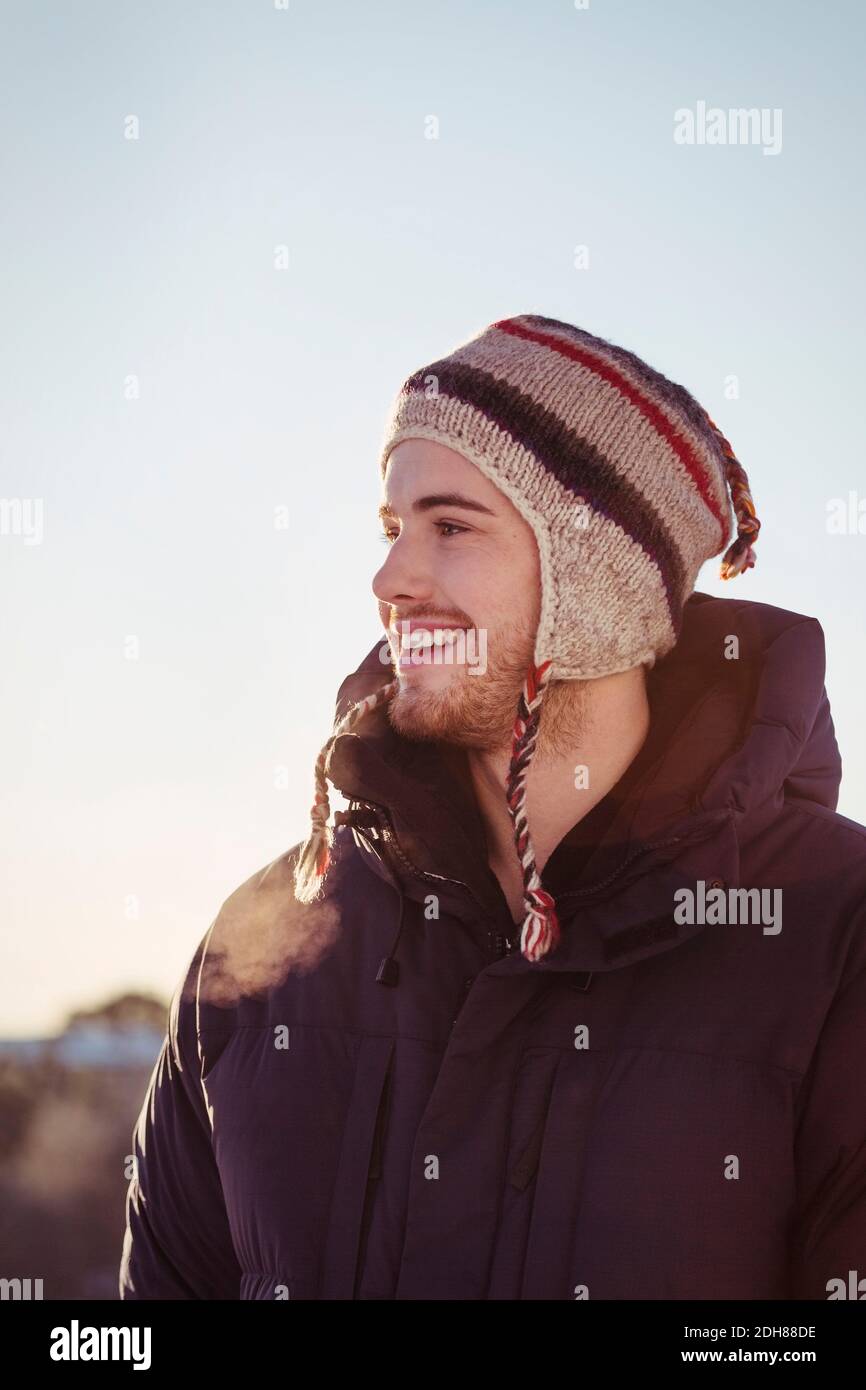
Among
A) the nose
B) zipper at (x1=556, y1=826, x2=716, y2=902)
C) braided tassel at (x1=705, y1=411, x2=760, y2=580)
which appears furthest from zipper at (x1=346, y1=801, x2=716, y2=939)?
braided tassel at (x1=705, y1=411, x2=760, y2=580)

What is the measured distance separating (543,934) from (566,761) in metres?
0.57

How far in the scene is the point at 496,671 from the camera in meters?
3.07

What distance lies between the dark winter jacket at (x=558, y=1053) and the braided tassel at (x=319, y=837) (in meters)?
0.06

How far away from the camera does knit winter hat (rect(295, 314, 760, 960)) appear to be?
311cm

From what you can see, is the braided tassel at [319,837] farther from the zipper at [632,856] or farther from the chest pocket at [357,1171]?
the zipper at [632,856]

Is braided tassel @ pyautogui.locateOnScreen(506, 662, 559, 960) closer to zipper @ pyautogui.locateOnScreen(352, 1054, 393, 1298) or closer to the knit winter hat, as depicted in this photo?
the knit winter hat

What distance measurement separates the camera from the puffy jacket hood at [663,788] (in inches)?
101

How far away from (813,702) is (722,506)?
758 millimetres

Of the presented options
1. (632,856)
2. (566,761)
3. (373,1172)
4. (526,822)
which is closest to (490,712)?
(566,761)

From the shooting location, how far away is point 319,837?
3043mm

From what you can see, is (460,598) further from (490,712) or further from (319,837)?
(319,837)
